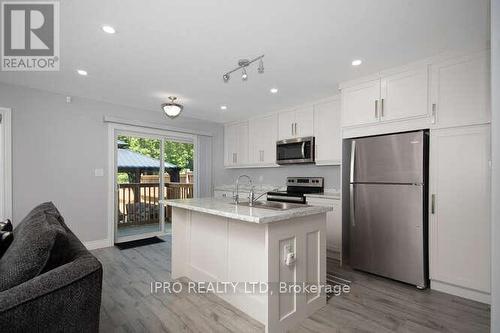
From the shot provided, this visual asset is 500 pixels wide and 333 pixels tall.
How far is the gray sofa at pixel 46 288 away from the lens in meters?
0.97

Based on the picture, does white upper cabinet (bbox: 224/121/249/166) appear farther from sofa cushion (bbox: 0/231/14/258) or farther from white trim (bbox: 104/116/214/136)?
sofa cushion (bbox: 0/231/14/258)

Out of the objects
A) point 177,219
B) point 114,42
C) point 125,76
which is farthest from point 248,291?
point 125,76

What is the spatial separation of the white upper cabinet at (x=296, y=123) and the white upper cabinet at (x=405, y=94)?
1407 mm

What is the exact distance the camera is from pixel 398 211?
8.83 feet

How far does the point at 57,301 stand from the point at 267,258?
118cm

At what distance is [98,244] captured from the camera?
13.0 feet

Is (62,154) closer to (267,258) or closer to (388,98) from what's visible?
(267,258)

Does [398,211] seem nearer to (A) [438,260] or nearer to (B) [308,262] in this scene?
(A) [438,260]

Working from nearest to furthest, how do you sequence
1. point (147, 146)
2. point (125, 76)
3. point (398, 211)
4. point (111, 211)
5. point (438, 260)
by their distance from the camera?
point (438, 260)
point (398, 211)
point (125, 76)
point (111, 211)
point (147, 146)

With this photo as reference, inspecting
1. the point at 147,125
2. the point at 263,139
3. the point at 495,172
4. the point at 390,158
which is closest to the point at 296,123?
the point at 263,139

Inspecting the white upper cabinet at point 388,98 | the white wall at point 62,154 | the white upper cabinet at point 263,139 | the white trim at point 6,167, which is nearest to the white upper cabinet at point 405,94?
the white upper cabinet at point 388,98

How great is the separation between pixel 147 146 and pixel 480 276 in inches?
194

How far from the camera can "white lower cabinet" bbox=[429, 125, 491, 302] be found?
2260 millimetres

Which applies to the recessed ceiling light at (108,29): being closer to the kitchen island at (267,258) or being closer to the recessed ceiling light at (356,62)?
the kitchen island at (267,258)
